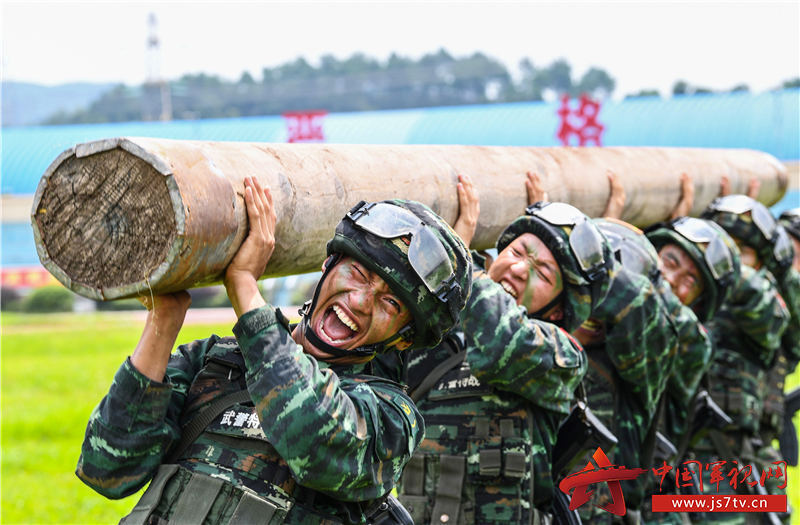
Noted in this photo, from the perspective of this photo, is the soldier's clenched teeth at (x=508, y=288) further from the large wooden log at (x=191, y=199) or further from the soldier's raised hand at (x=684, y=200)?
the soldier's raised hand at (x=684, y=200)

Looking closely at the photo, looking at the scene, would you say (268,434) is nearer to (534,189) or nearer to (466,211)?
(466,211)

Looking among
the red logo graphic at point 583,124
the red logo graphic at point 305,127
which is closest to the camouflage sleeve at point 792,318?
the red logo graphic at point 583,124

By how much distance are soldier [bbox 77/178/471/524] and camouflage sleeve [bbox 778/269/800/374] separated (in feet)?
21.8

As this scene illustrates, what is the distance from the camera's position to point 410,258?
314cm

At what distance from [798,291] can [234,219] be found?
24.8 ft

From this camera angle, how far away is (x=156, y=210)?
276cm

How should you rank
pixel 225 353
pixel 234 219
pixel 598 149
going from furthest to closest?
pixel 598 149 < pixel 225 353 < pixel 234 219

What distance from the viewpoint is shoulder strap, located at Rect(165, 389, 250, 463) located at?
3055mm

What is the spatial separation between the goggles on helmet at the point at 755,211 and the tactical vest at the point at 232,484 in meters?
5.36

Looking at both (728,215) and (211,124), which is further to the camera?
(211,124)

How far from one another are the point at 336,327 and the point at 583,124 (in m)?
24.4

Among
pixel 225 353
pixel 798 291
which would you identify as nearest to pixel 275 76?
pixel 798 291

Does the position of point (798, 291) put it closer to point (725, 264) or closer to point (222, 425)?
point (725, 264)

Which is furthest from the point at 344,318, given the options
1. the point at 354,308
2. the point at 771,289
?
the point at 771,289
